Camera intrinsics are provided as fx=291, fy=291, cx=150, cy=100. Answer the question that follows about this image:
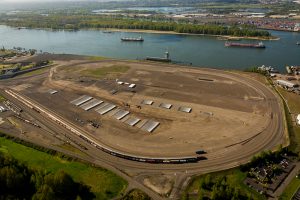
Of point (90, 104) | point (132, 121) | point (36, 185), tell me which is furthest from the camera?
point (90, 104)

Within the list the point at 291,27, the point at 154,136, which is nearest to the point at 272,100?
the point at 154,136

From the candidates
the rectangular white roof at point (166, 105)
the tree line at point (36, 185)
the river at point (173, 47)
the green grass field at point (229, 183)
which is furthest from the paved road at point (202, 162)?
the river at point (173, 47)

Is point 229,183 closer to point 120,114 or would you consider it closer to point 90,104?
point 120,114

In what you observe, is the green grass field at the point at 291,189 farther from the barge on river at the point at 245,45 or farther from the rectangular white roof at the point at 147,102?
the barge on river at the point at 245,45

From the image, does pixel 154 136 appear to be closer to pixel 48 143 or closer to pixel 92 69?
pixel 48 143

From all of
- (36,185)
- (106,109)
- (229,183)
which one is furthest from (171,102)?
(36,185)

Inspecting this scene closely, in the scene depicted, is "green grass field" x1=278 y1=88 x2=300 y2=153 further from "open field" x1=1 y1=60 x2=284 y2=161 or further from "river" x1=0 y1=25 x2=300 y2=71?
"river" x1=0 y1=25 x2=300 y2=71
